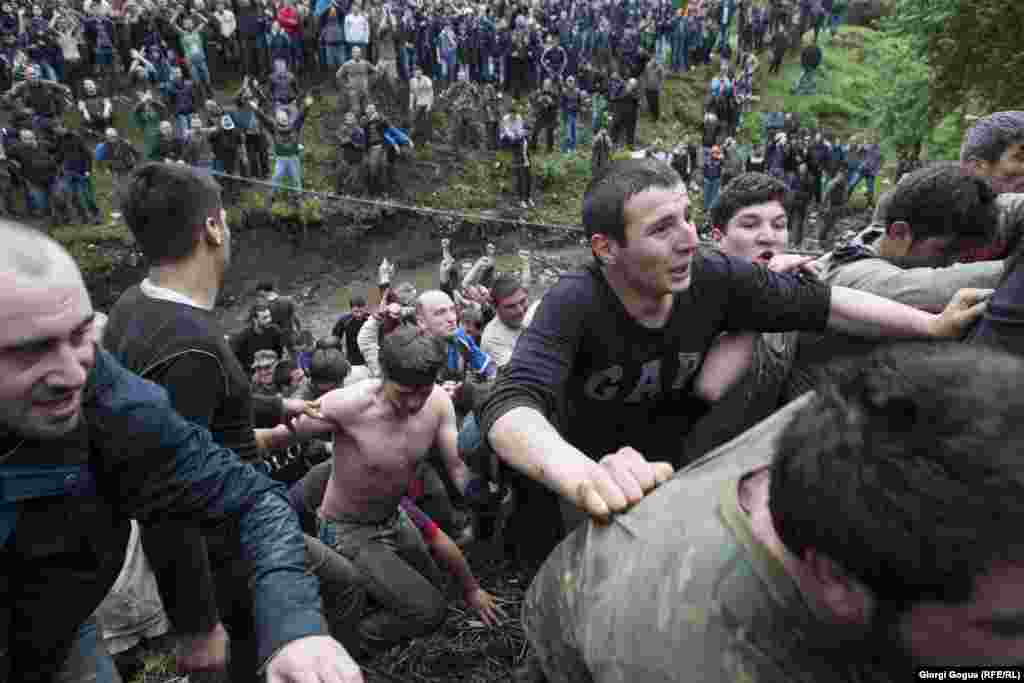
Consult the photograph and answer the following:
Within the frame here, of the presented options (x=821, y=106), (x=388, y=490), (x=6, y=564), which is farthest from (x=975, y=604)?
(x=821, y=106)

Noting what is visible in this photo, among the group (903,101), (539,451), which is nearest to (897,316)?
(539,451)

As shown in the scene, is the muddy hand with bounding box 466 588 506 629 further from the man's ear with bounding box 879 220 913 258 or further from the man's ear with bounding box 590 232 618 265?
the man's ear with bounding box 879 220 913 258

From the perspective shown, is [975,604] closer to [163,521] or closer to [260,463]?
[163,521]

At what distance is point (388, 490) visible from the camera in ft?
12.2

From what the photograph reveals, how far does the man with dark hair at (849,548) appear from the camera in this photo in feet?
2.97

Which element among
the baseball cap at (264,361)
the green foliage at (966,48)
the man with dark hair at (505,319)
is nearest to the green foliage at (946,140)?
the green foliage at (966,48)

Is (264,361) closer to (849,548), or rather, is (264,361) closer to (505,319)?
(505,319)

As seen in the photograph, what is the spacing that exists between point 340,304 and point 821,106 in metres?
20.2

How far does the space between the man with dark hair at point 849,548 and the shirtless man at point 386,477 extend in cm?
222

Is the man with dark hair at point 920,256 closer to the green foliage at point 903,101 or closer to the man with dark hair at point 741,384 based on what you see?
the man with dark hair at point 741,384

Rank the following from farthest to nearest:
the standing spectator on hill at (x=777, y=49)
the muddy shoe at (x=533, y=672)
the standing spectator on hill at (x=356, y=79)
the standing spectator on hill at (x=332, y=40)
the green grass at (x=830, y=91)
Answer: the standing spectator on hill at (x=777, y=49)
the green grass at (x=830, y=91)
the standing spectator on hill at (x=332, y=40)
the standing spectator on hill at (x=356, y=79)
the muddy shoe at (x=533, y=672)

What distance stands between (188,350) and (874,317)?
2215 millimetres

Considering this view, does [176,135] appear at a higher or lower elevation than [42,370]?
lower

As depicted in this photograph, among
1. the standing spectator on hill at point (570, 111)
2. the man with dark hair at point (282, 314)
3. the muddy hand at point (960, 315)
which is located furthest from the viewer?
the standing spectator on hill at point (570, 111)
